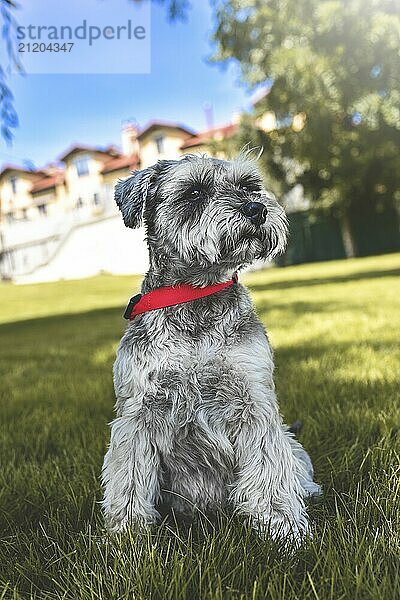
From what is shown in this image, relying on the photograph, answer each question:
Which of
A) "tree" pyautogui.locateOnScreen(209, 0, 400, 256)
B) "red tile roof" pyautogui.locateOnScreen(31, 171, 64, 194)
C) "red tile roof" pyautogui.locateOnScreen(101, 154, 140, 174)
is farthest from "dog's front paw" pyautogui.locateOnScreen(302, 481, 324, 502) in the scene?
"red tile roof" pyautogui.locateOnScreen(31, 171, 64, 194)

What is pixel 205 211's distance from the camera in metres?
2.84

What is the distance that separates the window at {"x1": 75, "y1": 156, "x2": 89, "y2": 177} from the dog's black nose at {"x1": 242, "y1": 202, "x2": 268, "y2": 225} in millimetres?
54298

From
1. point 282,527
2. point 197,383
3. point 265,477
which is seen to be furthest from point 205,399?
point 282,527

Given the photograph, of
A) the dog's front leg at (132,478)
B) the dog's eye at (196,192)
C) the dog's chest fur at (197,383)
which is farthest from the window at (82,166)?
the dog's front leg at (132,478)

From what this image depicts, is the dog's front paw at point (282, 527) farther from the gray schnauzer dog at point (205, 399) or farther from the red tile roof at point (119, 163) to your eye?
the red tile roof at point (119, 163)

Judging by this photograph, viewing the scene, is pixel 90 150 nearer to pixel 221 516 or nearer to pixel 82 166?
pixel 82 166

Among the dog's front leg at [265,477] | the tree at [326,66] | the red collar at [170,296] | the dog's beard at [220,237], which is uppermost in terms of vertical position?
the tree at [326,66]

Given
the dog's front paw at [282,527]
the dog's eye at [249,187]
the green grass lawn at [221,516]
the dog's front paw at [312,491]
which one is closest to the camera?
the green grass lawn at [221,516]

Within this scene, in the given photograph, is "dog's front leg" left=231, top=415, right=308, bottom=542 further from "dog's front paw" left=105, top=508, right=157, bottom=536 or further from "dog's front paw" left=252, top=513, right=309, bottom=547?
"dog's front paw" left=105, top=508, right=157, bottom=536

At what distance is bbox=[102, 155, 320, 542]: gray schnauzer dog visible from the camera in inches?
103

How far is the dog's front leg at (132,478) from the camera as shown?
8.70ft

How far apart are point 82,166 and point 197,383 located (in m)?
55.0

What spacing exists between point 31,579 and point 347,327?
6.70 metres

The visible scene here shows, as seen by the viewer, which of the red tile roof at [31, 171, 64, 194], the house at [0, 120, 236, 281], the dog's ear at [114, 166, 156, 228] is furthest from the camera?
the red tile roof at [31, 171, 64, 194]
